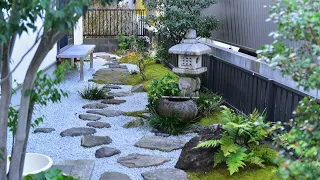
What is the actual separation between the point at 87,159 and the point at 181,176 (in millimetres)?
1203

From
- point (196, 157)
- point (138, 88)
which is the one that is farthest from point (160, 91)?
point (196, 157)

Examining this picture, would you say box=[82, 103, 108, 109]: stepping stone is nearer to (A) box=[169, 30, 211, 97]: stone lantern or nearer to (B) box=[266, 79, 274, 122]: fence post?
(A) box=[169, 30, 211, 97]: stone lantern

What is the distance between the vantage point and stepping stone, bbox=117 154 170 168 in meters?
5.05

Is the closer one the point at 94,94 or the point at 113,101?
the point at 113,101

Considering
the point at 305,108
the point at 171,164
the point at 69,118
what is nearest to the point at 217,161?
the point at 171,164

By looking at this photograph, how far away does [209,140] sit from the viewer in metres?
4.85

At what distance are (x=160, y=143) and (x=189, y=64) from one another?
83.6 inches

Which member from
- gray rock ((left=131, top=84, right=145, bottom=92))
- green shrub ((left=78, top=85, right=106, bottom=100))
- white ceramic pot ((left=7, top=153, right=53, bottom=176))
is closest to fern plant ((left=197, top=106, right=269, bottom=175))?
white ceramic pot ((left=7, top=153, right=53, bottom=176))

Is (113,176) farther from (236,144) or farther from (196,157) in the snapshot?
(236,144)

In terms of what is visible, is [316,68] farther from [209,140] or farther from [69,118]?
[69,118]

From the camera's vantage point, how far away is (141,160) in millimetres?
5188

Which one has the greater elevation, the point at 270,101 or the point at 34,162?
the point at 270,101

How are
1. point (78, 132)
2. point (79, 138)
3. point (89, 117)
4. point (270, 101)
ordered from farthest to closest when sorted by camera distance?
point (89, 117) → point (78, 132) → point (79, 138) → point (270, 101)

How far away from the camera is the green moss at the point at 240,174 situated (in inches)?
178
